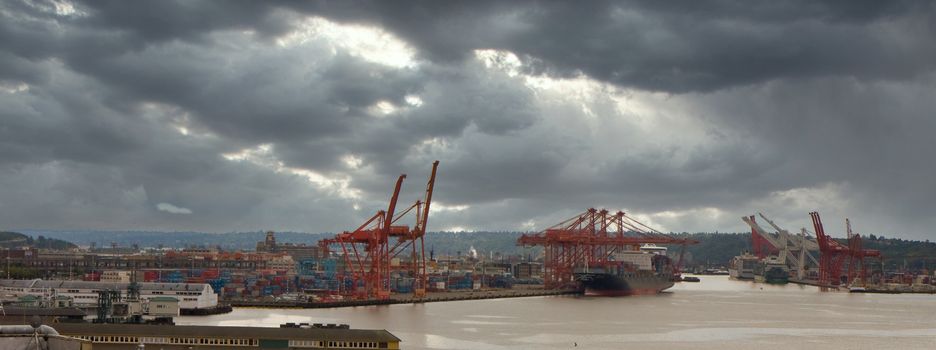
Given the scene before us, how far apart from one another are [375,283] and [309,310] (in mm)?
17538

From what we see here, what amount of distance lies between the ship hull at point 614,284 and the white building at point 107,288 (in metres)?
49.5

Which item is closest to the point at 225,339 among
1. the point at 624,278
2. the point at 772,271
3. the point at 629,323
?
the point at 629,323

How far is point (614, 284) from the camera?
358 feet

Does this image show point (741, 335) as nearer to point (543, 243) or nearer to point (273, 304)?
point (273, 304)

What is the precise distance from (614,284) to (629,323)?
1934 inches

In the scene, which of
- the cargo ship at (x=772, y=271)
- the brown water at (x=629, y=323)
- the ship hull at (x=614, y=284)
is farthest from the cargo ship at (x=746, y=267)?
the brown water at (x=629, y=323)

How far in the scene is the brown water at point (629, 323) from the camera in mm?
47031

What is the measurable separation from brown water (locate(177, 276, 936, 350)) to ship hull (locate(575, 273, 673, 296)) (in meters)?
21.5

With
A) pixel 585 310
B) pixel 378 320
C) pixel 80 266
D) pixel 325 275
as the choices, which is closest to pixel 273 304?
pixel 378 320

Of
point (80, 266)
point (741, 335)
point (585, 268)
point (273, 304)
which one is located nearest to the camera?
point (741, 335)

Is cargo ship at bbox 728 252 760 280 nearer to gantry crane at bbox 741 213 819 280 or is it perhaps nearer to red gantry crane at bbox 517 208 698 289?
gantry crane at bbox 741 213 819 280

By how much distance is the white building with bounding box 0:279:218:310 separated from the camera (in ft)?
216

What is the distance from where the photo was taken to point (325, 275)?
4690 inches

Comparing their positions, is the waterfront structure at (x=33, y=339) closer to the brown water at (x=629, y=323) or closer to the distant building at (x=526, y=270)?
the brown water at (x=629, y=323)
